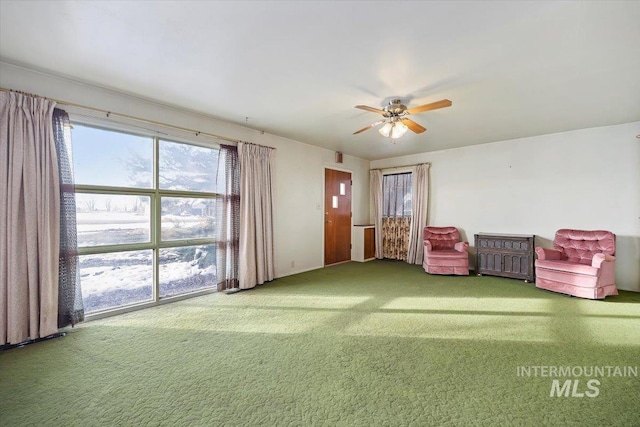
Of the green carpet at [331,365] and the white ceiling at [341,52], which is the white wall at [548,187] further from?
the green carpet at [331,365]

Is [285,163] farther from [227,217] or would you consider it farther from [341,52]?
[341,52]

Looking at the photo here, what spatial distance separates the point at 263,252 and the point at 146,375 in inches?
106

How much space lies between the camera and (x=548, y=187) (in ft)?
16.7

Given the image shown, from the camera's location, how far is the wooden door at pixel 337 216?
6277 mm

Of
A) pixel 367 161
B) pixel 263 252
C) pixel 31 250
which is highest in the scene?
pixel 367 161

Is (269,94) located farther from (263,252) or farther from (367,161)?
(367,161)

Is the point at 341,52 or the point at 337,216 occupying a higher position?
the point at 341,52

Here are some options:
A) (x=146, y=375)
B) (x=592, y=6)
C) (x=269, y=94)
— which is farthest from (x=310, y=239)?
(x=592, y=6)

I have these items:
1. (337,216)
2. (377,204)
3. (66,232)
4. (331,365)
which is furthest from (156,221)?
(377,204)

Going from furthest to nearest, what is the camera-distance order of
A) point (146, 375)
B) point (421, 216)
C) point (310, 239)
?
point (421, 216) → point (310, 239) → point (146, 375)

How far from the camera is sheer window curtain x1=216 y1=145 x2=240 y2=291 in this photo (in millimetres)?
4301

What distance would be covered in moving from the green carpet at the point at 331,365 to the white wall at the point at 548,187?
1.52 metres

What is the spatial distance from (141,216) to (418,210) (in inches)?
213

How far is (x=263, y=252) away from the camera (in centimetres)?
475
